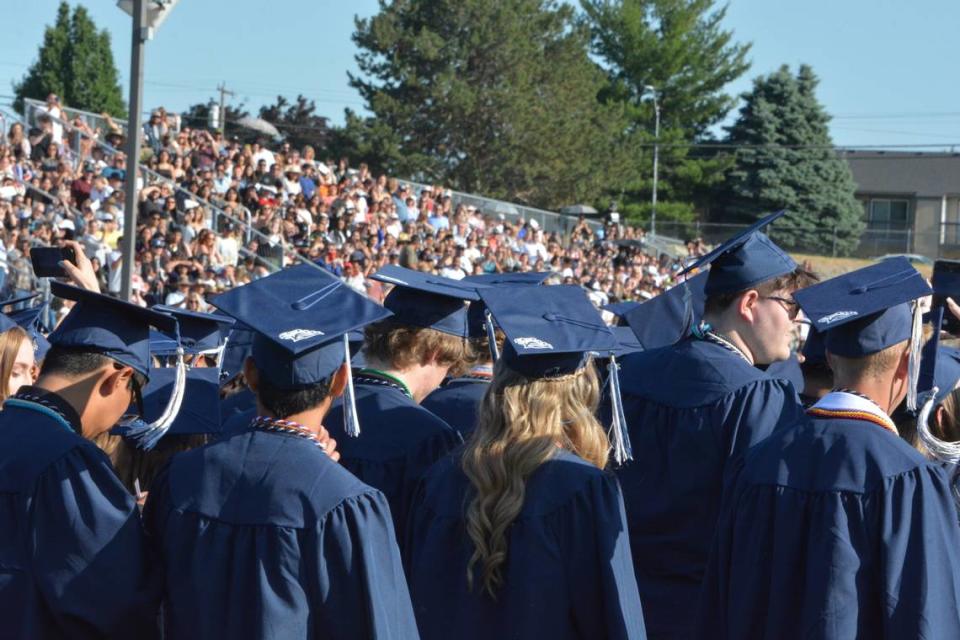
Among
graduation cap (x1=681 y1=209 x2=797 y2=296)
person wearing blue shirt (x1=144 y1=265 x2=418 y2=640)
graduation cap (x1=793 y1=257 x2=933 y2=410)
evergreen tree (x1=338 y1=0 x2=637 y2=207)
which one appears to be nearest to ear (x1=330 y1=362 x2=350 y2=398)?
person wearing blue shirt (x1=144 y1=265 x2=418 y2=640)

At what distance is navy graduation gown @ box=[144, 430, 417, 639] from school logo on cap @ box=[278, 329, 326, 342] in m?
0.25

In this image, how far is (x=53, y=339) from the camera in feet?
11.3

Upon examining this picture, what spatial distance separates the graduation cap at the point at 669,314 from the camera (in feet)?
16.0

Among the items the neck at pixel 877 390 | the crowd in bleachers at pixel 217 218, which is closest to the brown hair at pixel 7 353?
the neck at pixel 877 390

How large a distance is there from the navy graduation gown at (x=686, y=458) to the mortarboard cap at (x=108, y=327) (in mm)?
1681

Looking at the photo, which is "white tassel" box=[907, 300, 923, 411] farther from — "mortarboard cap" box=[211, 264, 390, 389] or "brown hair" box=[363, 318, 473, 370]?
"brown hair" box=[363, 318, 473, 370]

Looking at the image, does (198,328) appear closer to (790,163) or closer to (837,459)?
(837,459)

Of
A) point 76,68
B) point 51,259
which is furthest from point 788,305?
point 76,68

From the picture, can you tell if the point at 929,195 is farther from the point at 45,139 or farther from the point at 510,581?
the point at 510,581

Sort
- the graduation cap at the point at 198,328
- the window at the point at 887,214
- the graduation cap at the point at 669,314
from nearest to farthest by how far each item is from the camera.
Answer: the graduation cap at the point at 669,314
the graduation cap at the point at 198,328
the window at the point at 887,214

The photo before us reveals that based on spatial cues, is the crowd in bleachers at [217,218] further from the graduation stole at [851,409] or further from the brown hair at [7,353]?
the graduation stole at [851,409]

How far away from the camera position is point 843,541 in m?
3.10

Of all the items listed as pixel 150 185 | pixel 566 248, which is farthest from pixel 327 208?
pixel 566 248

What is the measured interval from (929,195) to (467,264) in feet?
133
